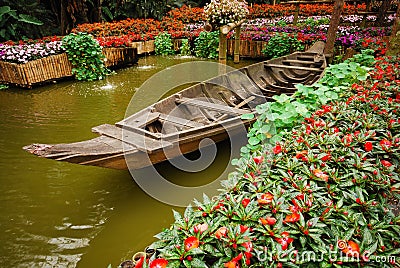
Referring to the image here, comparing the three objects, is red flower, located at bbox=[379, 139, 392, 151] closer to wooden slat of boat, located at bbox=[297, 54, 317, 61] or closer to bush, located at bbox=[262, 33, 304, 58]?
wooden slat of boat, located at bbox=[297, 54, 317, 61]

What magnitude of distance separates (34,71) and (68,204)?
17.3ft

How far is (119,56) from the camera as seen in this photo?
30.0 feet

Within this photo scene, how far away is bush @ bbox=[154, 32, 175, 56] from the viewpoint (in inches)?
464

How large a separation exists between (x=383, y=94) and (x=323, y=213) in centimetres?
233

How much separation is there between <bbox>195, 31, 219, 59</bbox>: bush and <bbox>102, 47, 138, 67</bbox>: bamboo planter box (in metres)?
2.74

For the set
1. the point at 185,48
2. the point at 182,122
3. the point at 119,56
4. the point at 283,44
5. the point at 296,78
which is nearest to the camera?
the point at 182,122

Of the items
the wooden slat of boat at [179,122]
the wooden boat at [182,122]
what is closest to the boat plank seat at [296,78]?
the wooden boat at [182,122]

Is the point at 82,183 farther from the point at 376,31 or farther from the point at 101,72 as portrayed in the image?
the point at 376,31

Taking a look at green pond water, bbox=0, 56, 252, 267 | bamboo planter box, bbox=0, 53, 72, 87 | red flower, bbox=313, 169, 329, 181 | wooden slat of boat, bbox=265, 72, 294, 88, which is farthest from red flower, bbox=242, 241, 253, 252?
bamboo planter box, bbox=0, 53, 72, 87

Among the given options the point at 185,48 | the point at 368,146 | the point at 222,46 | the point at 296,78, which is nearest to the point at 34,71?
the point at 222,46

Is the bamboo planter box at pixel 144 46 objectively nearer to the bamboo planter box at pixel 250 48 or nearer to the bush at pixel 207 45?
the bush at pixel 207 45

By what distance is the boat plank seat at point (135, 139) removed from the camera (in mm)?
2963

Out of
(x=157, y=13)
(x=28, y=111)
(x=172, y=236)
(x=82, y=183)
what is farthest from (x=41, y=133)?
(x=157, y=13)

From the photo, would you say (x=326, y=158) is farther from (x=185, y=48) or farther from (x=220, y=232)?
(x=185, y=48)
